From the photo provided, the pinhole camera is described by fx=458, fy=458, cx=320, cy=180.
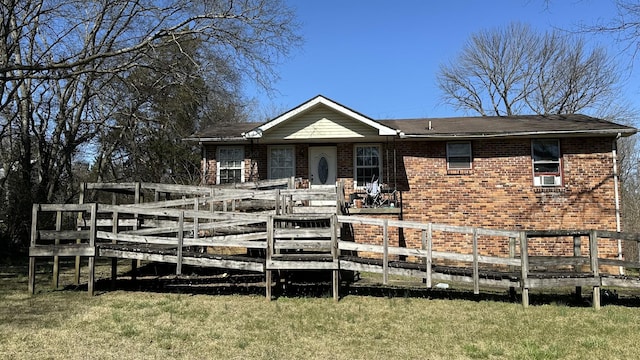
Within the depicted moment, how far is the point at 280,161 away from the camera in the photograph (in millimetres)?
15484

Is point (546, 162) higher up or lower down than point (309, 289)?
higher up

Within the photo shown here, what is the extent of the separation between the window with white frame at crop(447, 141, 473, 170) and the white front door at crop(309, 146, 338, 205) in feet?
12.2

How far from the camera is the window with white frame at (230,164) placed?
1554 cm

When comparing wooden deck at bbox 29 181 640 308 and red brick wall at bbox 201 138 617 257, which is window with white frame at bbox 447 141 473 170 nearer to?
red brick wall at bbox 201 138 617 257

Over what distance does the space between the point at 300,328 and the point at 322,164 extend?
9.00 metres

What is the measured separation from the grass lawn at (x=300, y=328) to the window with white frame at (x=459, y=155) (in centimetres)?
666

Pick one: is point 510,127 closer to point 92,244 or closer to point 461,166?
point 461,166

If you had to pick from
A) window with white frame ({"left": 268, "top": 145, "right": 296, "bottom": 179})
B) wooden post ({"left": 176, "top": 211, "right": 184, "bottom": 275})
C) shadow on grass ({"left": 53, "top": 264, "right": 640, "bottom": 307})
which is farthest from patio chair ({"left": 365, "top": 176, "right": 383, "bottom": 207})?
wooden post ({"left": 176, "top": 211, "right": 184, "bottom": 275})

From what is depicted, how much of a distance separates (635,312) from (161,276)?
922cm

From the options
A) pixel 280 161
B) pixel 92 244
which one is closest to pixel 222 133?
pixel 280 161

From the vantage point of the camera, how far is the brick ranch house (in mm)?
14031

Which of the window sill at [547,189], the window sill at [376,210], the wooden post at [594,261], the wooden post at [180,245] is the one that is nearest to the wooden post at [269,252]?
the wooden post at [180,245]

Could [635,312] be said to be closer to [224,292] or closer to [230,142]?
[224,292]

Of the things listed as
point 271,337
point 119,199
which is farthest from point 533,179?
point 119,199
